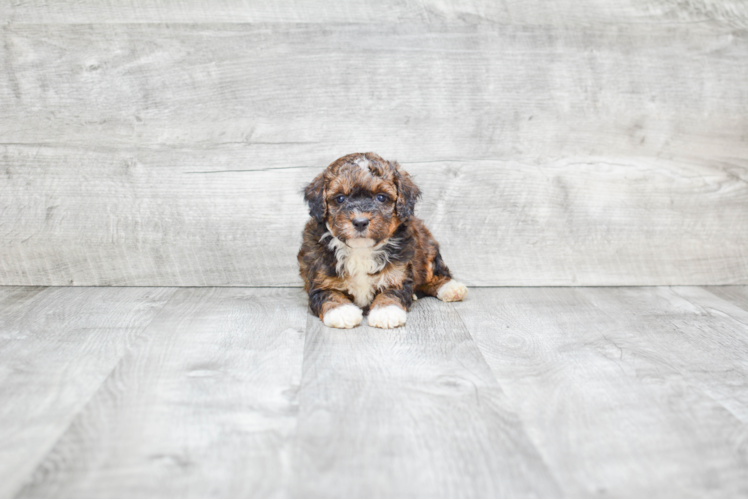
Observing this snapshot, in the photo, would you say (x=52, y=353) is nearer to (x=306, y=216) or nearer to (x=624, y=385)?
(x=306, y=216)

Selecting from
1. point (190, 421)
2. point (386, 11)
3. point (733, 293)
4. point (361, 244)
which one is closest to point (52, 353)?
point (190, 421)

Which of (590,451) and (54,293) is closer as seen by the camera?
(590,451)

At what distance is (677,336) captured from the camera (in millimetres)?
3055

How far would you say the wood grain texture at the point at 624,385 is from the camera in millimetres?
1860

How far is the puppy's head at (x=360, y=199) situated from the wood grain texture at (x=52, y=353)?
1.05 m

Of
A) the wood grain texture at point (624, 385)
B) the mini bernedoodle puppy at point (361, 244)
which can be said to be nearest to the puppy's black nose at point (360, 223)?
the mini bernedoodle puppy at point (361, 244)

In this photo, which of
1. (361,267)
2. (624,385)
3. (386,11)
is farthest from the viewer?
(386,11)

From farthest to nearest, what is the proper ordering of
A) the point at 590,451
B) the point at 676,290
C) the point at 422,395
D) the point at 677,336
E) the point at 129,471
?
1. the point at 676,290
2. the point at 677,336
3. the point at 422,395
4. the point at 590,451
5. the point at 129,471

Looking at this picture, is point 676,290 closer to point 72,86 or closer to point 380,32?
point 380,32

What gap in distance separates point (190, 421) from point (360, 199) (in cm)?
135

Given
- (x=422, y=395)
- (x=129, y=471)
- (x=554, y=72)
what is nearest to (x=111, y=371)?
(x=129, y=471)

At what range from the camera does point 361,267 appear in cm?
324

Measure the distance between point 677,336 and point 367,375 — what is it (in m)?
1.58

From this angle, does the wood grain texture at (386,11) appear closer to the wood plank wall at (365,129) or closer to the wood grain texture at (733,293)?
the wood plank wall at (365,129)
